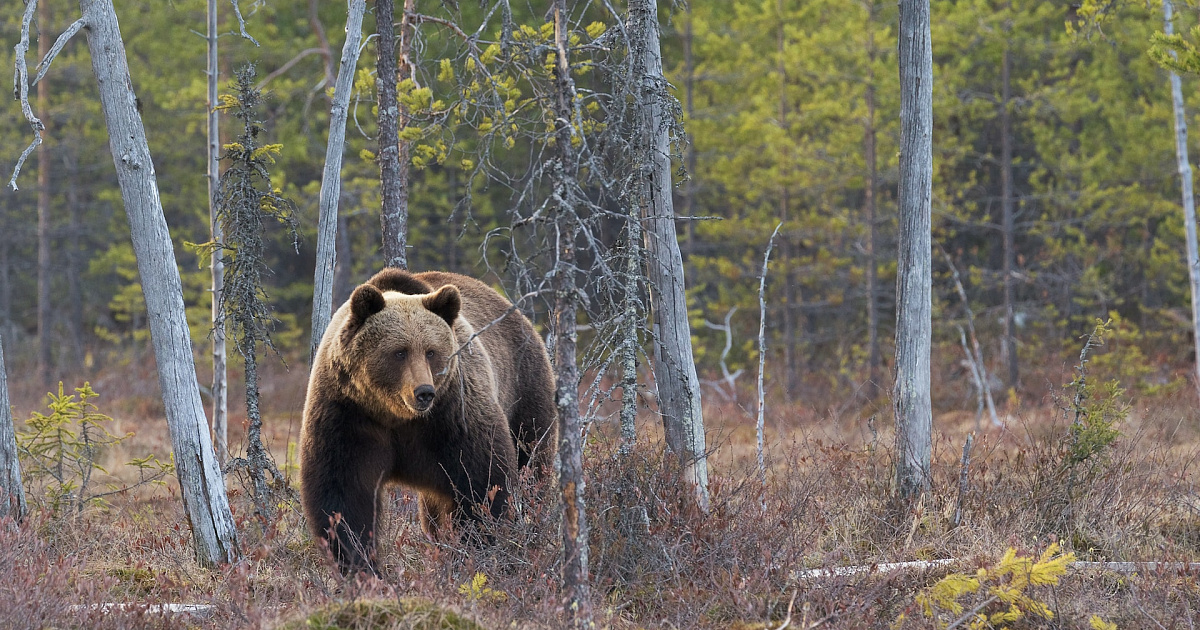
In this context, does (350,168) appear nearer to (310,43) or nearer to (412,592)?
(310,43)

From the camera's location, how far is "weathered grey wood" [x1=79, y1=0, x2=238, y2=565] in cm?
717

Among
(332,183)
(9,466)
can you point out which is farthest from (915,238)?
(9,466)

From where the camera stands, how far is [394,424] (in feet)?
20.8

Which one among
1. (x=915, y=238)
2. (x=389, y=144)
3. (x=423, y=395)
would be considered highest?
(x=389, y=144)

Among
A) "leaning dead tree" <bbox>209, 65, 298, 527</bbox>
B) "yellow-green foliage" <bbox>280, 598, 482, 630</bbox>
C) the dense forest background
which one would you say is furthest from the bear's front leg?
the dense forest background

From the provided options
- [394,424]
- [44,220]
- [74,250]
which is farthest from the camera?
[74,250]

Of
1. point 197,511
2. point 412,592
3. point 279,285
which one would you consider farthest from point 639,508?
point 279,285

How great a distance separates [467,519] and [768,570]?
195 cm

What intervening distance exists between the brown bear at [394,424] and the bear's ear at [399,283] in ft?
0.51

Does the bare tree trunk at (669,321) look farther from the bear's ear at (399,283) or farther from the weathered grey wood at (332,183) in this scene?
the weathered grey wood at (332,183)

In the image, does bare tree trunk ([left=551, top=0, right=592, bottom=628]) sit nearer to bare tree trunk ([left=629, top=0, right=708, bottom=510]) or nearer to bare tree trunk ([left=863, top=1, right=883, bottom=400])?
bare tree trunk ([left=629, top=0, right=708, bottom=510])

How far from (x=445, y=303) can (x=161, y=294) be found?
2.36 m

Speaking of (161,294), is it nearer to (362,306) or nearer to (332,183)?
(362,306)

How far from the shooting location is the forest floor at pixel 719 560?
5336mm
